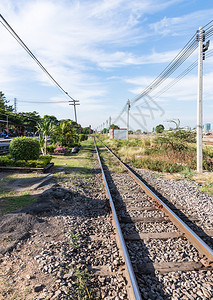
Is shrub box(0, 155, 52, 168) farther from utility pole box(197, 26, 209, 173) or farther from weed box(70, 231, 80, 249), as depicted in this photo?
utility pole box(197, 26, 209, 173)

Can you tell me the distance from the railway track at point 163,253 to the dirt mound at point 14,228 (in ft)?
5.48

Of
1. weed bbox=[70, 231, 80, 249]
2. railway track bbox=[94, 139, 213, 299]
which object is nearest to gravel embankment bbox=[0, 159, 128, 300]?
weed bbox=[70, 231, 80, 249]

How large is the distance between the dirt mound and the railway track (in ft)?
5.48

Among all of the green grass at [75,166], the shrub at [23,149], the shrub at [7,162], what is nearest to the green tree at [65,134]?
the green grass at [75,166]

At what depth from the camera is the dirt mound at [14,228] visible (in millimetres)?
3373

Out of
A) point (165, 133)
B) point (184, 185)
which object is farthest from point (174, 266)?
point (165, 133)

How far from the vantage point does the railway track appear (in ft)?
8.05

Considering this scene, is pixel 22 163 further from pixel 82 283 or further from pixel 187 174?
pixel 82 283

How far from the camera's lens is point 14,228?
387cm

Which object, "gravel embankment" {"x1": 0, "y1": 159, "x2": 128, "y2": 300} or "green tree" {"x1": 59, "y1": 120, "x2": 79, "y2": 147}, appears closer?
"gravel embankment" {"x1": 0, "y1": 159, "x2": 128, "y2": 300}

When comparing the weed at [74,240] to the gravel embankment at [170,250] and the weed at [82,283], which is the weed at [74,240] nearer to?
the weed at [82,283]

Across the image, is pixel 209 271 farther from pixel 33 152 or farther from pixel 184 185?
pixel 33 152

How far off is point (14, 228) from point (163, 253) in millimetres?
2673

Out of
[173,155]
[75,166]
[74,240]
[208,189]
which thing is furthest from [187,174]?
[74,240]
